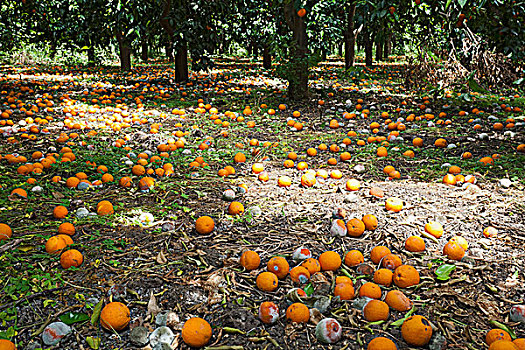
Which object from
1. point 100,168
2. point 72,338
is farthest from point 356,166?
point 72,338

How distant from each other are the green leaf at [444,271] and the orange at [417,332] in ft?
1.55

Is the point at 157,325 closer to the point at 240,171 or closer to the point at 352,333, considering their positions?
the point at 352,333

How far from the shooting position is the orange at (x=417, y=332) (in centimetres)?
161

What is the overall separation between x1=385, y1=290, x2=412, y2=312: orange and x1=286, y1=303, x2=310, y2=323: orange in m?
0.43

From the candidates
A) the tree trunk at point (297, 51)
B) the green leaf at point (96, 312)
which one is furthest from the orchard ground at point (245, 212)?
the tree trunk at point (297, 51)

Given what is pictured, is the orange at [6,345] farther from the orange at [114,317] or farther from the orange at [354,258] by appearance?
the orange at [354,258]

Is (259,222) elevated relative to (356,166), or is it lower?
lower

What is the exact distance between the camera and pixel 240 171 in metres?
3.77

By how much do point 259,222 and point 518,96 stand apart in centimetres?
634

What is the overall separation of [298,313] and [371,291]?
408mm

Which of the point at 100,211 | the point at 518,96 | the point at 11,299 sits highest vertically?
the point at 518,96

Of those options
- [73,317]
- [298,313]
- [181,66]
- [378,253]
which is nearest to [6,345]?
[73,317]

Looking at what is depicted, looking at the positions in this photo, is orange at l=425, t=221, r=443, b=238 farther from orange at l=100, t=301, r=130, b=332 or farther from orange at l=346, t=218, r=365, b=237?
orange at l=100, t=301, r=130, b=332

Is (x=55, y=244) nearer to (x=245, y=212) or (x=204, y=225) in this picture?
(x=204, y=225)
